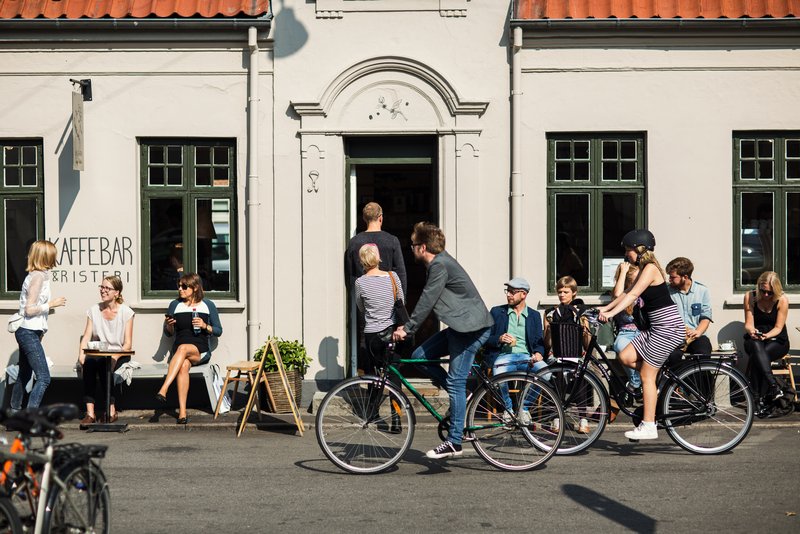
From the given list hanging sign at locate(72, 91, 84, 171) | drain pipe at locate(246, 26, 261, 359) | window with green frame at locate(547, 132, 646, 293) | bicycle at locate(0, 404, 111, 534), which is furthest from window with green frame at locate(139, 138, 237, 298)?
bicycle at locate(0, 404, 111, 534)

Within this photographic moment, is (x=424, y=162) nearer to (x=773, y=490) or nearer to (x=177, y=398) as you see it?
(x=177, y=398)

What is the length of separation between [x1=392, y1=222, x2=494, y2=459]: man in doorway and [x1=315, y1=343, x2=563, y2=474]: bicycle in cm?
10

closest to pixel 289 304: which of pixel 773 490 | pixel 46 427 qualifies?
pixel 773 490

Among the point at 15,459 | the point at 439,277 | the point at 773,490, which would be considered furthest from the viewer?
the point at 439,277

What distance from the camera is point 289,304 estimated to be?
12.9 metres

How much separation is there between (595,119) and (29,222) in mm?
6719

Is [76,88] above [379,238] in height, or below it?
above

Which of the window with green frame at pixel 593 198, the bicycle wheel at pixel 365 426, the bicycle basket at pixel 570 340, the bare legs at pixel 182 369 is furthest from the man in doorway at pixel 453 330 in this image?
the window with green frame at pixel 593 198

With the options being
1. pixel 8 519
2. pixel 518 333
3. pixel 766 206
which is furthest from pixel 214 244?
pixel 8 519

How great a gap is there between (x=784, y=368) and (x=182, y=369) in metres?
6.54

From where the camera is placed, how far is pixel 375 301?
10.2 metres

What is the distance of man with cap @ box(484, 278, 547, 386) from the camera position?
423 inches

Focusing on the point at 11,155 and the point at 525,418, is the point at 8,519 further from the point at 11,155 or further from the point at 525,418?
the point at 11,155

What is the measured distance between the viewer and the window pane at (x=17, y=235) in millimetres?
13141
